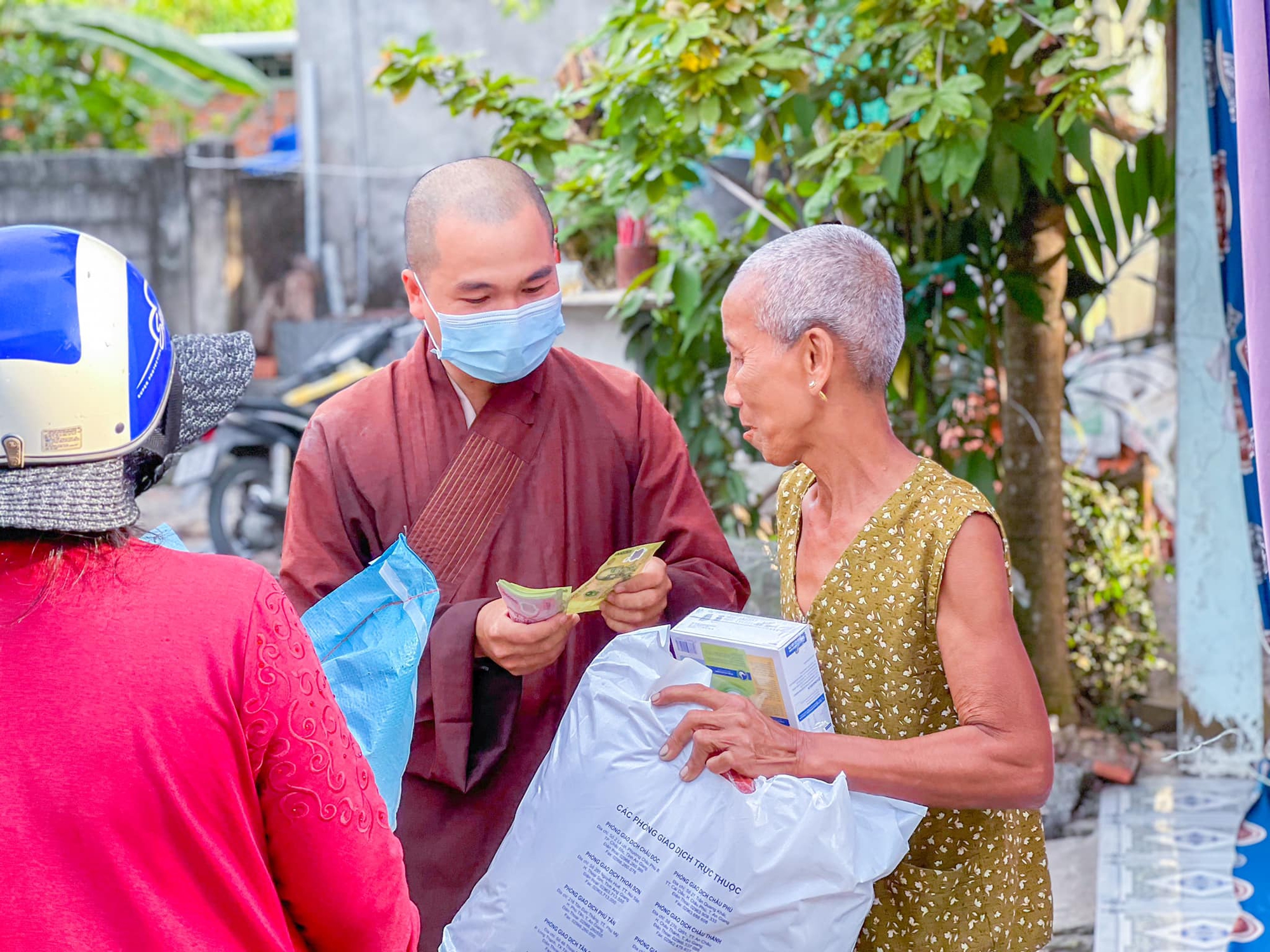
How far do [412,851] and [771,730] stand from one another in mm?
717

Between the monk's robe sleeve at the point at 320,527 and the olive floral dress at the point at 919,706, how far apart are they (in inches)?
29.5

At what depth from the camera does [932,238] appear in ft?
12.0

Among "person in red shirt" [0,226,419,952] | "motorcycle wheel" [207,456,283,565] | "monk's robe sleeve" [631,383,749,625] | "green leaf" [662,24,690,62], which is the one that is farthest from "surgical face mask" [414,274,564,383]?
"motorcycle wheel" [207,456,283,565]

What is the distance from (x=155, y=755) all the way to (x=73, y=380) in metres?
0.33

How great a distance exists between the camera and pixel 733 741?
162 cm

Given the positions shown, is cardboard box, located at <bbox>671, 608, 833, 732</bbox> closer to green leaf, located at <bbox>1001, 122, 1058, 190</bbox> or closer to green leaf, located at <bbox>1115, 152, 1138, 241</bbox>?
green leaf, located at <bbox>1001, 122, 1058, 190</bbox>

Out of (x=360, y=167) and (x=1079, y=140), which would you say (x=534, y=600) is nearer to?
(x=1079, y=140)

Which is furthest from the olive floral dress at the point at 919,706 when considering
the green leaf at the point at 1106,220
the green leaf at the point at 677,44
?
the green leaf at the point at 1106,220

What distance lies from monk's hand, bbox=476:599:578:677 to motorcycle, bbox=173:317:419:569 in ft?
18.6

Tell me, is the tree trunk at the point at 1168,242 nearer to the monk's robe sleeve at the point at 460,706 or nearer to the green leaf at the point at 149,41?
the monk's robe sleeve at the point at 460,706

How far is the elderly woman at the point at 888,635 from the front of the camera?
1.62m

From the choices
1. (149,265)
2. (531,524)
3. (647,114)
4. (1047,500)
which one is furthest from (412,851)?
(149,265)

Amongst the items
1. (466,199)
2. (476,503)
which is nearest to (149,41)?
(466,199)

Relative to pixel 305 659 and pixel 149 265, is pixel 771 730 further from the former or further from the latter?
pixel 149 265
